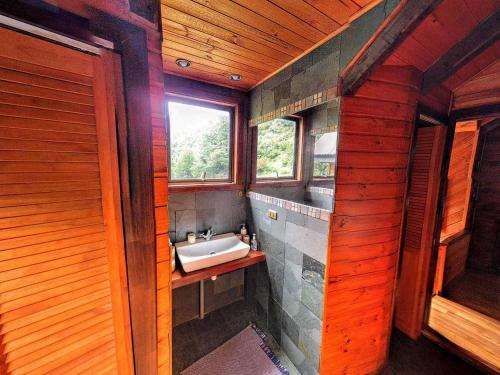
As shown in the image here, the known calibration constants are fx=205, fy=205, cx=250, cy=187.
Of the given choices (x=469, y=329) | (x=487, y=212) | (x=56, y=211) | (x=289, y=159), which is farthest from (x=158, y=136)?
(x=487, y=212)

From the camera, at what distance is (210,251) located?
2117mm

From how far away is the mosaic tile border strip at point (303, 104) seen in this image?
1.35 metres

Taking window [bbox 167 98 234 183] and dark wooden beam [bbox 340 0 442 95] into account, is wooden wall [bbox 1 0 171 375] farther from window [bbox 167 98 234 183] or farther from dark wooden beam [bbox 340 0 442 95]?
window [bbox 167 98 234 183]

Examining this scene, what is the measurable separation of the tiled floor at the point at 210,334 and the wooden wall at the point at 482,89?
2.72m

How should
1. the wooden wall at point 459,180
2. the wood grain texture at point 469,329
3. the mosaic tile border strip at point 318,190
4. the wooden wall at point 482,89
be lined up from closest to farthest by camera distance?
the wooden wall at point 482,89 → the wood grain texture at point 469,329 → the mosaic tile border strip at point 318,190 → the wooden wall at point 459,180

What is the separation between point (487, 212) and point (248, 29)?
175 inches

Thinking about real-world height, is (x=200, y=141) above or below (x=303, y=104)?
below

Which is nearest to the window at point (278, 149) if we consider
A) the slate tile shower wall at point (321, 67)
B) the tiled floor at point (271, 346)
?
the slate tile shower wall at point (321, 67)

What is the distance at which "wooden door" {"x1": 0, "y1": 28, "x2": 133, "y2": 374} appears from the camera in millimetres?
614

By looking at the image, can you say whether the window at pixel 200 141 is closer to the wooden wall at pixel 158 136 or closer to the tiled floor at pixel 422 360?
the wooden wall at pixel 158 136

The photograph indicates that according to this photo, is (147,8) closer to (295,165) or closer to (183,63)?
(183,63)

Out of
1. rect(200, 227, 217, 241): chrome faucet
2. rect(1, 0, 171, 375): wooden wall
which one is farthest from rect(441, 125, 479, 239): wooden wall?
rect(1, 0, 171, 375): wooden wall

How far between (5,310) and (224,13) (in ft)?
5.14

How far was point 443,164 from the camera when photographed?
187 cm
